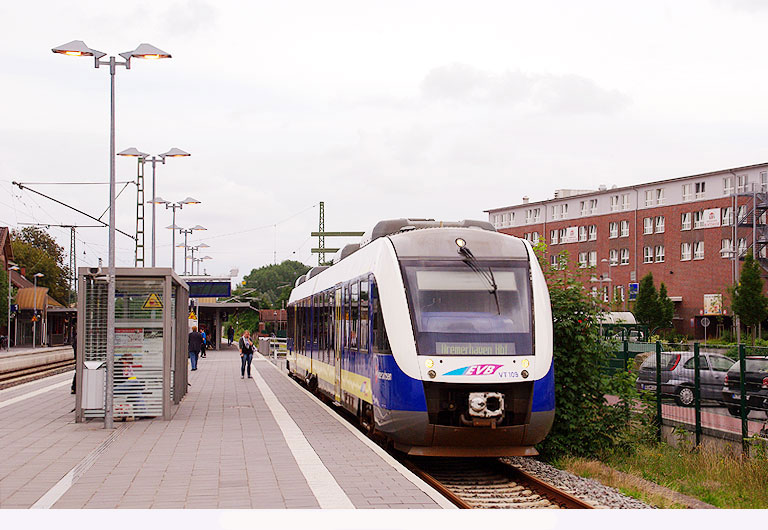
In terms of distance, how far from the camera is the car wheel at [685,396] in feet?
52.3

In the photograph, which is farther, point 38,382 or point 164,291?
point 38,382

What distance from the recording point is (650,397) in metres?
16.5

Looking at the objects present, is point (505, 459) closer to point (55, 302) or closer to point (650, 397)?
point (650, 397)

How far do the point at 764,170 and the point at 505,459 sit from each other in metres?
60.5

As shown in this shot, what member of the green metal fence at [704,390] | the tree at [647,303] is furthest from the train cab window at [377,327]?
the tree at [647,303]

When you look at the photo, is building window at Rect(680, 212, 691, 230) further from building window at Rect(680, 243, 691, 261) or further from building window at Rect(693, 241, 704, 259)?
building window at Rect(693, 241, 704, 259)

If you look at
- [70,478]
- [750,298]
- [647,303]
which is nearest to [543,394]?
[70,478]

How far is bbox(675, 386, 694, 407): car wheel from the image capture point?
628 inches

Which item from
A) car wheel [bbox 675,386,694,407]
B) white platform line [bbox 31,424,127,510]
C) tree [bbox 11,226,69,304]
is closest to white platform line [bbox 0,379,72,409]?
white platform line [bbox 31,424,127,510]

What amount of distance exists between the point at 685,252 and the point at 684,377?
205 feet

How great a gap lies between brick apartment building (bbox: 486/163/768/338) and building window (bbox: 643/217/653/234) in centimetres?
8

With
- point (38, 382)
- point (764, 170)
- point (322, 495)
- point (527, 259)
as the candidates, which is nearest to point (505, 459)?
point (527, 259)

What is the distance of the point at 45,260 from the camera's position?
99750mm

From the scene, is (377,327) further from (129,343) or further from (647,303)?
(647,303)
